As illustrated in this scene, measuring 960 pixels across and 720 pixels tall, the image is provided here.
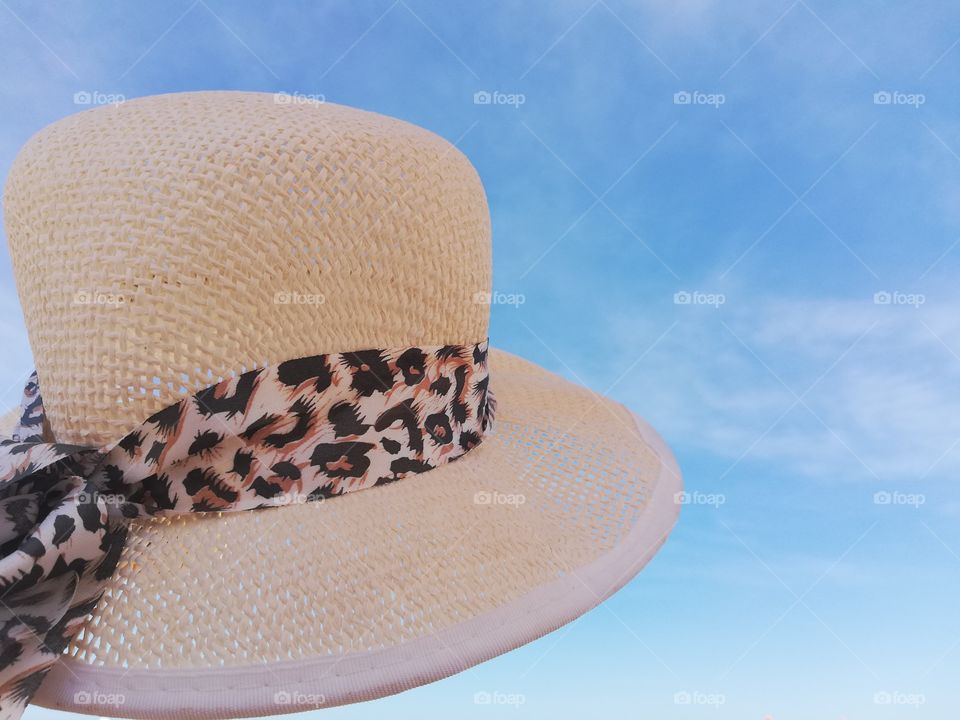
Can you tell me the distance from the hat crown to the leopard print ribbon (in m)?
0.04

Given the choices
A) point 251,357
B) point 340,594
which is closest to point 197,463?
point 251,357

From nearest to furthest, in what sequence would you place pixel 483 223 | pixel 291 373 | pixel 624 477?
pixel 291 373 < pixel 483 223 < pixel 624 477

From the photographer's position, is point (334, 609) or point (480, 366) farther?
point (480, 366)

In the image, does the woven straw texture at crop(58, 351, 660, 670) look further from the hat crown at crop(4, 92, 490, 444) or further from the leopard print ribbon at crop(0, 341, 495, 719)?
the hat crown at crop(4, 92, 490, 444)

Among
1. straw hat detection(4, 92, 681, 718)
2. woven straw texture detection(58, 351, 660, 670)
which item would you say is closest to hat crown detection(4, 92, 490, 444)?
straw hat detection(4, 92, 681, 718)

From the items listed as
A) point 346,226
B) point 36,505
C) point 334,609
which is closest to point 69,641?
point 36,505

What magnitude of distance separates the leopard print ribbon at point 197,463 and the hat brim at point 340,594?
0.04 metres

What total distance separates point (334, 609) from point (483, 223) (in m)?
0.67

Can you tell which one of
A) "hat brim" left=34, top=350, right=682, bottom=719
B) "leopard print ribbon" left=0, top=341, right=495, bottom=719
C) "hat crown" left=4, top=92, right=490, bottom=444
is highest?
"hat crown" left=4, top=92, right=490, bottom=444

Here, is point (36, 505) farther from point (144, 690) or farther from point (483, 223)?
point (483, 223)

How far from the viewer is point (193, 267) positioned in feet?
3.23

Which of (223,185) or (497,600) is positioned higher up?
(223,185)

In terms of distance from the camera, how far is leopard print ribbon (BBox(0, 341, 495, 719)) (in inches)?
34.9

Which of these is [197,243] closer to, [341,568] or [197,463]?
[197,463]
